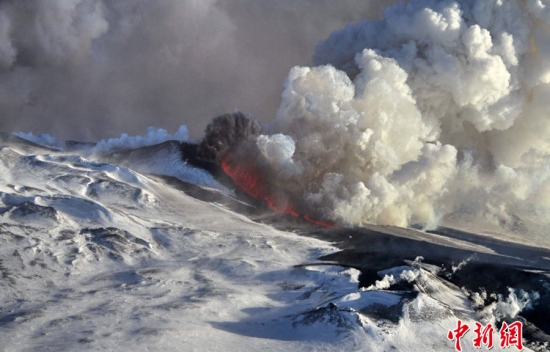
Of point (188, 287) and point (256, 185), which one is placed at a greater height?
point (256, 185)

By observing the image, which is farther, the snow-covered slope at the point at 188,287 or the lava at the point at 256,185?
the lava at the point at 256,185

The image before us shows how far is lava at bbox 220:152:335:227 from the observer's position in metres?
106

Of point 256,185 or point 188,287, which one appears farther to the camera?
point 256,185

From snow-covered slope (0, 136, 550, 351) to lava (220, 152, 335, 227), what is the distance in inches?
379

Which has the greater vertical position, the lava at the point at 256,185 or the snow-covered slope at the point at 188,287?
the lava at the point at 256,185

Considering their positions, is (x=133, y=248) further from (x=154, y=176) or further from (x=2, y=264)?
(x=154, y=176)

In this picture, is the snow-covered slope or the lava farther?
the lava

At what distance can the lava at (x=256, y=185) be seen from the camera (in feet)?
346

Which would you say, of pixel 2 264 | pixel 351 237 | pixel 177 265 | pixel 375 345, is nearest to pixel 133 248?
pixel 177 265

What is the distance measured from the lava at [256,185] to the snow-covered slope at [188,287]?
9624 millimetres

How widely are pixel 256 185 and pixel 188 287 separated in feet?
168

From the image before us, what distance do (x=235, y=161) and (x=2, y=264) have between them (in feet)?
202

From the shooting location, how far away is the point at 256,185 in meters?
115

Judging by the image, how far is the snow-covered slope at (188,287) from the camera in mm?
51719
